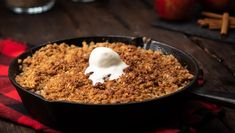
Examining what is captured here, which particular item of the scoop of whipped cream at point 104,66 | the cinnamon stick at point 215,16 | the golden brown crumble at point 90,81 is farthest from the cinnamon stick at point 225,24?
the scoop of whipped cream at point 104,66

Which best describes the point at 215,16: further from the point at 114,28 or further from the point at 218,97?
the point at 218,97

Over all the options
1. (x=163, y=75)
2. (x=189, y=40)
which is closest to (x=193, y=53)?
(x=189, y=40)

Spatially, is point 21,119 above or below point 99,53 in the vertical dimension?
below

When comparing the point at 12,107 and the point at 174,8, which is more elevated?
the point at 174,8

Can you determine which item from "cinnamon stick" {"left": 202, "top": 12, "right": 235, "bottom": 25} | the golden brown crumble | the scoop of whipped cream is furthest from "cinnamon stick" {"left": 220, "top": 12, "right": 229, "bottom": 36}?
the scoop of whipped cream

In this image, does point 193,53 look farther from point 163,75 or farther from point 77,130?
point 77,130

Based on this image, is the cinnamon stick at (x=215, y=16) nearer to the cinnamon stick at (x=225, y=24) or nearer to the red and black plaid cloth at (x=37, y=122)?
the cinnamon stick at (x=225, y=24)

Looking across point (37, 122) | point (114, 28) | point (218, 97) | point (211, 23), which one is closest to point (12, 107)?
point (37, 122)
